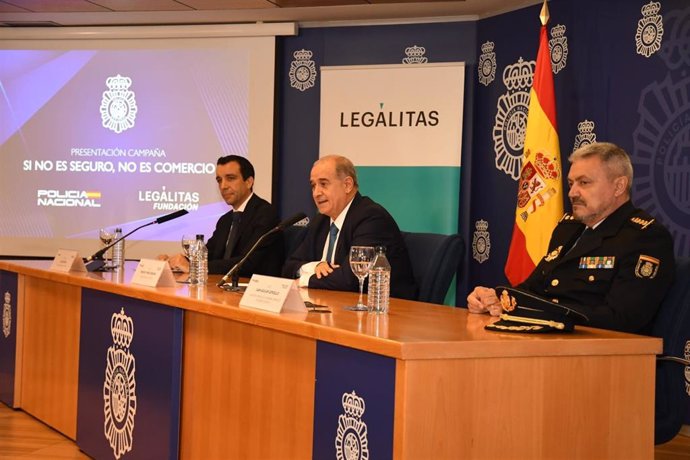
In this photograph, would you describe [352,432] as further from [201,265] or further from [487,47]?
[487,47]

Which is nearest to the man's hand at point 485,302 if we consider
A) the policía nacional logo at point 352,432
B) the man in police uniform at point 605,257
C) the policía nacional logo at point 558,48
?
the man in police uniform at point 605,257

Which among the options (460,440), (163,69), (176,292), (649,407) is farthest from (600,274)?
(163,69)

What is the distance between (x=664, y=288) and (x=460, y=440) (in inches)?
36.4

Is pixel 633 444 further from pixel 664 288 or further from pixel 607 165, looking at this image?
pixel 607 165

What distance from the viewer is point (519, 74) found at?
5.78m

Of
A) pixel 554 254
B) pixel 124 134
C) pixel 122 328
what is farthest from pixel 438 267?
pixel 124 134

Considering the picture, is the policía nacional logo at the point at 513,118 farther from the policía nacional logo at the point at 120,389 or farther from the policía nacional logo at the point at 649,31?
the policía nacional logo at the point at 120,389

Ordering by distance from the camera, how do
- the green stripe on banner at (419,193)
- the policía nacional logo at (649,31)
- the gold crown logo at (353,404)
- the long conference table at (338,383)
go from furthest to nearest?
the green stripe on banner at (419,193), the policía nacional logo at (649,31), the gold crown logo at (353,404), the long conference table at (338,383)

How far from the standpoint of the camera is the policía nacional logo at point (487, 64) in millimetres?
6035

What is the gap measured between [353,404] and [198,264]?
5.28 feet

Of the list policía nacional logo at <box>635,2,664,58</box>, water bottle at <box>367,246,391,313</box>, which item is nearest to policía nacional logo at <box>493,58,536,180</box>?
policía nacional logo at <box>635,2,664,58</box>

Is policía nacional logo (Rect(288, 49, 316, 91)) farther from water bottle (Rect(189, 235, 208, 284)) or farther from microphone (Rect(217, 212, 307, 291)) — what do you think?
microphone (Rect(217, 212, 307, 291))

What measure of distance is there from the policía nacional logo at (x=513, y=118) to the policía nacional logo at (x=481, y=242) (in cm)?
42

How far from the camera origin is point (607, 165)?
2838 millimetres
